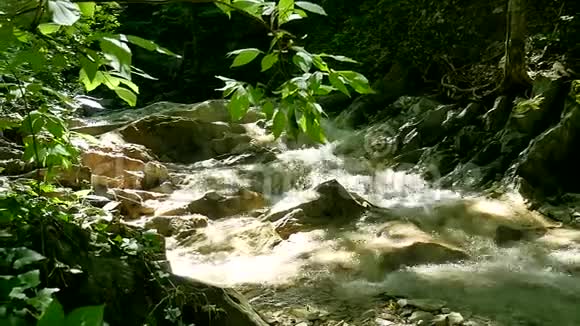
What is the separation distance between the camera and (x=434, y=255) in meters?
4.97

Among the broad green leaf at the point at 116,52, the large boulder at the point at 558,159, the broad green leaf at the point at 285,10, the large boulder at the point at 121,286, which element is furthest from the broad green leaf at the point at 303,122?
the large boulder at the point at 558,159

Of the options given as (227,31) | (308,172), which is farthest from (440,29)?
(227,31)

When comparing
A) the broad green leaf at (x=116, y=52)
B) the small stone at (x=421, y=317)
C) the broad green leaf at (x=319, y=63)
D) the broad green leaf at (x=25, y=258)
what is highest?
the broad green leaf at (x=116, y=52)

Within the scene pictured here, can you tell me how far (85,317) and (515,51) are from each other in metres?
8.41

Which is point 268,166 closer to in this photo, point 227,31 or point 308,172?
point 308,172

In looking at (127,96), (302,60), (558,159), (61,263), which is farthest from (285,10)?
(558,159)

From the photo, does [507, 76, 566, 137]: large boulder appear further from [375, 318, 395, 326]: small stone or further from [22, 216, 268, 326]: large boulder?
[22, 216, 268, 326]: large boulder

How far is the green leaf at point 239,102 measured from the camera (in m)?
1.46

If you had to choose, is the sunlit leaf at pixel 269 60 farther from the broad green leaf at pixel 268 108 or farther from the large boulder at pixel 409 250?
the large boulder at pixel 409 250

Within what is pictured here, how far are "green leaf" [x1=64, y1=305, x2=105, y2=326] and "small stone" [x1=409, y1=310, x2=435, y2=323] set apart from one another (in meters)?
3.10

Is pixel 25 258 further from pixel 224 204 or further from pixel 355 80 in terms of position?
pixel 224 204

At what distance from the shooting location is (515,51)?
26.7ft

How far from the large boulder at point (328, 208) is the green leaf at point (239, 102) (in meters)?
4.69

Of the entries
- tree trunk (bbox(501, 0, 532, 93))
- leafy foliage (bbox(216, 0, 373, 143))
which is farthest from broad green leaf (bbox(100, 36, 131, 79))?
tree trunk (bbox(501, 0, 532, 93))
